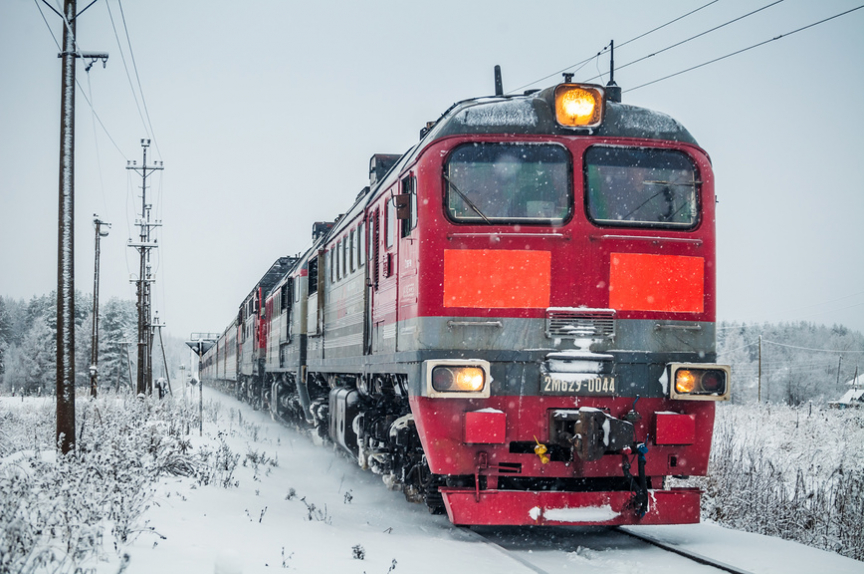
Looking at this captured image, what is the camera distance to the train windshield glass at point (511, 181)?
6.59 meters

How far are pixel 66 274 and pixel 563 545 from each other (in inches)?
262

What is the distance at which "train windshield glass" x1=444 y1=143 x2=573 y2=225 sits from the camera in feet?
21.6

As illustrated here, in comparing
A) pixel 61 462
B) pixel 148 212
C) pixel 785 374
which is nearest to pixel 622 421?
pixel 61 462

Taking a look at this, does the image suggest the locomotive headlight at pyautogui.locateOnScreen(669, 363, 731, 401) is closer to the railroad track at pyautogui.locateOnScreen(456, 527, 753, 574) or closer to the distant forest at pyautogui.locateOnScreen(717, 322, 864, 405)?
the railroad track at pyautogui.locateOnScreen(456, 527, 753, 574)

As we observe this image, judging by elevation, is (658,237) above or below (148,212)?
below

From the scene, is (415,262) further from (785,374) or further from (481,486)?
(785,374)

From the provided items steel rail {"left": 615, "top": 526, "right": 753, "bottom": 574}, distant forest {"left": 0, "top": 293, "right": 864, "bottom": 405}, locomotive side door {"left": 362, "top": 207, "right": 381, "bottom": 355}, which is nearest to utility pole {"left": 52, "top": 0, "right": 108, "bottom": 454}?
locomotive side door {"left": 362, "top": 207, "right": 381, "bottom": 355}

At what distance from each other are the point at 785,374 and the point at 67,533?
89.4 metres

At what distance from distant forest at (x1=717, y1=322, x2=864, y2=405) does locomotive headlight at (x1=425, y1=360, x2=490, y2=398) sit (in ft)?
192

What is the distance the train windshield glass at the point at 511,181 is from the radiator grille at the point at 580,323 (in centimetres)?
72

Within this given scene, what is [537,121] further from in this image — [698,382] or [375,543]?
[375,543]

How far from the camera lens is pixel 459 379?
20.6ft

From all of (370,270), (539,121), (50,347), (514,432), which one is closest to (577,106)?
(539,121)

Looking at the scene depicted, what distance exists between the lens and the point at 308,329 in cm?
1338
